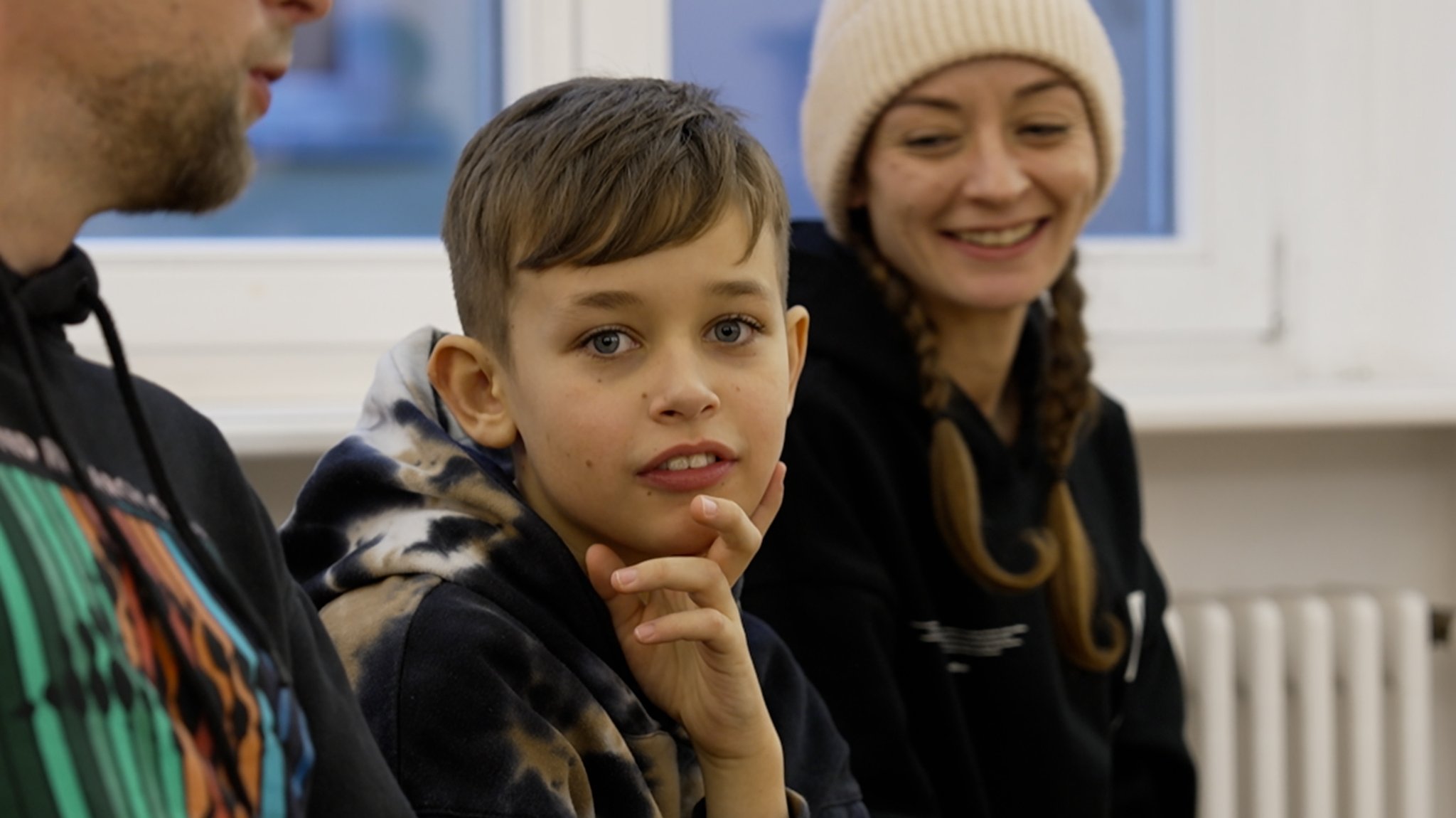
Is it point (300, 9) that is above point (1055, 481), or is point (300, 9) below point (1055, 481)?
above

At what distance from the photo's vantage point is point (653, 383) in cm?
99

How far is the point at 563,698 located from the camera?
3.26ft

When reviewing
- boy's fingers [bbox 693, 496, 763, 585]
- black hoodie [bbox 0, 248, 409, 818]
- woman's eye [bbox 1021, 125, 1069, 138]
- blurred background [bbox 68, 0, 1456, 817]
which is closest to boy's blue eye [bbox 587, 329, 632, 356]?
boy's fingers [bbox 693, 496, 763, 585]

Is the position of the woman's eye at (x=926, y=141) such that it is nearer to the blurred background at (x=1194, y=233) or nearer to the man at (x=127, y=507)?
the blurred background at (x=1194, y=233)

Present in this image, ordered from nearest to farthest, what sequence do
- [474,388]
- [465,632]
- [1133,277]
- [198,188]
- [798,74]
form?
1. [198,188]
2. [465,632]
3. [474,388]
4. [798,74]
5. [1133,277]

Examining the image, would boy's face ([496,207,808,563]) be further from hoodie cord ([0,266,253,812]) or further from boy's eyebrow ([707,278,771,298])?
hoodie cord ([0,266,253,812])

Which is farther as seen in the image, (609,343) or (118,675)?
(609,343)

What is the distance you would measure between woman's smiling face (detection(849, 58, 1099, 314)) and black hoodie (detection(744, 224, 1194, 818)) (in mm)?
79

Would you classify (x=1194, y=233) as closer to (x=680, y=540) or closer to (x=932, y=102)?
(x=932, y=102)

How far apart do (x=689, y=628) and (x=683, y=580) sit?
0.10 feet

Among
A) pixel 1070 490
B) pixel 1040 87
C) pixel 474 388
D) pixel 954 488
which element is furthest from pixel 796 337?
pixel 1070 490

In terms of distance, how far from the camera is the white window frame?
6.40ft

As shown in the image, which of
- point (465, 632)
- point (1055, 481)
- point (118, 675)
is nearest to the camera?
point (118, 675)

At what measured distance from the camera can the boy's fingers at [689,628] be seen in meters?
0.98
